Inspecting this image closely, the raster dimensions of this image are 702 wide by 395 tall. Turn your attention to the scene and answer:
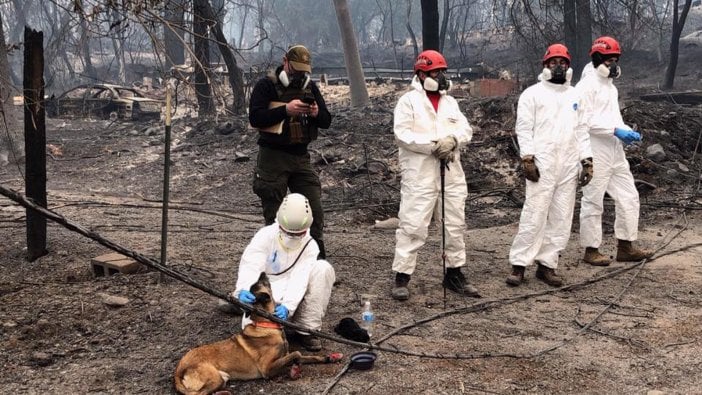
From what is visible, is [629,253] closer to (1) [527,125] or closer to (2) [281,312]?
(1) [527,125]

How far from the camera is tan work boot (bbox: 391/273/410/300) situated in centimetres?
528

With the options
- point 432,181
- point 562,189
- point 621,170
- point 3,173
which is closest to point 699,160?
point 621,170

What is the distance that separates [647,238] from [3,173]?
10764mm

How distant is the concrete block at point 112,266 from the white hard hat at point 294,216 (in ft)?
7.00

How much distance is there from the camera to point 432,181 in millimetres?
5262

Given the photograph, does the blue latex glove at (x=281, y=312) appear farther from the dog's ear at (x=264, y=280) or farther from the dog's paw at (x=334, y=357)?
the dog's paw at (x=334, y=357)

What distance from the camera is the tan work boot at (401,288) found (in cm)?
528

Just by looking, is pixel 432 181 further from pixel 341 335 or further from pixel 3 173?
pixel 3 173

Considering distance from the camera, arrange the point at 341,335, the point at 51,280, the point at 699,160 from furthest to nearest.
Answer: the point at 699,160 < the point at 51,280 < the point at 341,335

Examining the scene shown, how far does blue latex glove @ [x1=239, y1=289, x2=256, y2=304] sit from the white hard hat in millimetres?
473

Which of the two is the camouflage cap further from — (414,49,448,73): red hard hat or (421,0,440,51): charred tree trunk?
(421,0,440,51): charred tree trunk

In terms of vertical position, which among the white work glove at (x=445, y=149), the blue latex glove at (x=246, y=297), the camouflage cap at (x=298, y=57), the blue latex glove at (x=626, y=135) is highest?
the camouflage cap at (x=298, y=57)

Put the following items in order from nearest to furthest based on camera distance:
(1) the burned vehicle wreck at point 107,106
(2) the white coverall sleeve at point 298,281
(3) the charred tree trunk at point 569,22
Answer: (2) the white coverall sleeve at point 298,281 < (3) the charred tree trunk at point 569,22 < (1) the burned vehicle wreck at point 107,106

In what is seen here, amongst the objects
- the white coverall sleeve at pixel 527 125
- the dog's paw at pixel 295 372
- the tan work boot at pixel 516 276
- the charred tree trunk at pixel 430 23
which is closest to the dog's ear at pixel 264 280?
the dog's paw at pixel 295 372
